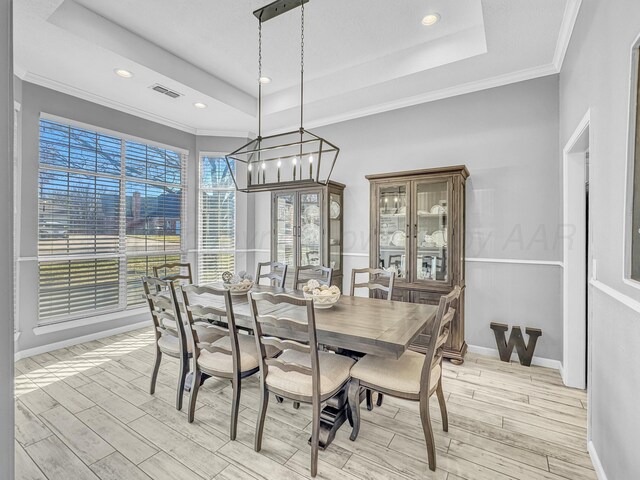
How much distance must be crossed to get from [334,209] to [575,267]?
2652 millimetres

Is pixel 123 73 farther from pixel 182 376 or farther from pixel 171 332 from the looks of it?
pixel 182 376

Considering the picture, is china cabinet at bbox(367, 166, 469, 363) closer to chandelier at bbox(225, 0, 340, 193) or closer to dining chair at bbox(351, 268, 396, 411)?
dining chair at bbox(351, 268, 396, 411)

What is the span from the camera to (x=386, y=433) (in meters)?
2.23

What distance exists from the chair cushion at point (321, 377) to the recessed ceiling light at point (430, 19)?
2.96 meters

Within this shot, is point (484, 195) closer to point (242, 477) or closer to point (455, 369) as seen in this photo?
point (455, 369)

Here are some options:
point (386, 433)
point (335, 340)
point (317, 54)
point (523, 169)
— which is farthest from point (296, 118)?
point (386, 433)

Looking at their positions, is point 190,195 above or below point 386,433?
above

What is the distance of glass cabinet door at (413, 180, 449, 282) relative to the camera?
341 centimetres

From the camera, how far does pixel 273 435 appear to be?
7.25 feet

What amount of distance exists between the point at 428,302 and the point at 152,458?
273 cm

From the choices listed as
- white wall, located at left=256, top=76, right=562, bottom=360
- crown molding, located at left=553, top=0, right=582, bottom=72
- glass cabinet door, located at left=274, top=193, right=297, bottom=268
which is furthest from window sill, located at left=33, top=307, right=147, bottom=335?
crown molding, located at left=553, top=0, right=582, bottom=72

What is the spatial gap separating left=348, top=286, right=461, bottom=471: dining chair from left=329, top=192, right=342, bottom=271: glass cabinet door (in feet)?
7.18

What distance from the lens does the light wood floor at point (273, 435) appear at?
6.21ft

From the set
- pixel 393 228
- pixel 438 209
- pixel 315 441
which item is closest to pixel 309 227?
pixel 393 228
